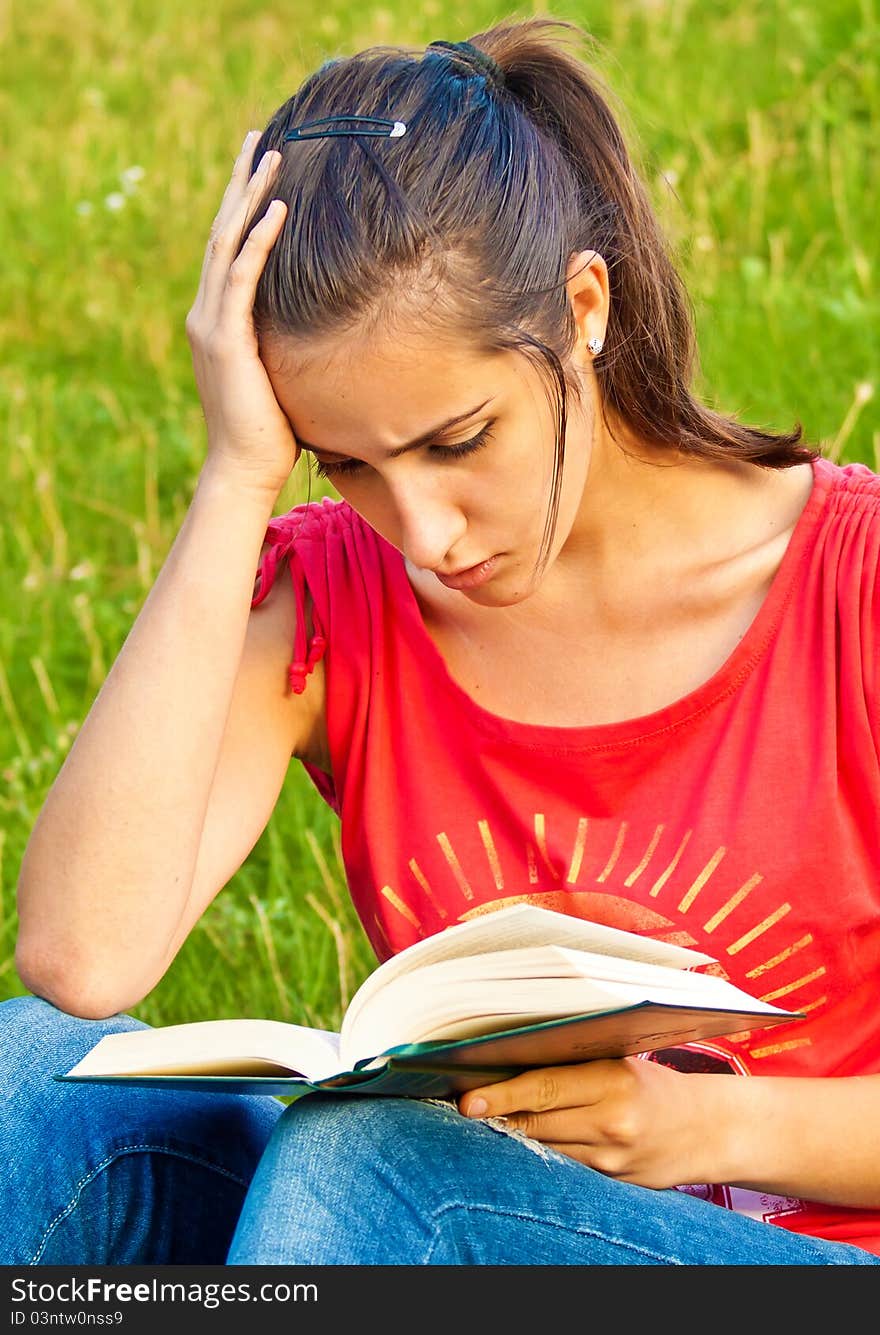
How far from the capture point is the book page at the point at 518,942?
1677mm

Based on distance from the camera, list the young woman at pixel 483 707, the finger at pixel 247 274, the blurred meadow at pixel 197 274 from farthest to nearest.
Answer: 1. the blurred meadow at pixel 197 274
2. the finger at pixel 247 274
3. the young woman at pixel 483 707

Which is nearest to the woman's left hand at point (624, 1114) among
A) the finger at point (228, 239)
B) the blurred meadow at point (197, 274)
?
the finger at point (228, 239)

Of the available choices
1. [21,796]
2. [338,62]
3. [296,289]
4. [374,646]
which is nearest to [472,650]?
[374,646]

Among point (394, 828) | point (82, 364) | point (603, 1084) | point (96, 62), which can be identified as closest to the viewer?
point (603, 1084)

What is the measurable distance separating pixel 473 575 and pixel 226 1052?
64 centimetres

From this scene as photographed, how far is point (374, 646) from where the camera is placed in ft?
7.79

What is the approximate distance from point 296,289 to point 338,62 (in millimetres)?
296

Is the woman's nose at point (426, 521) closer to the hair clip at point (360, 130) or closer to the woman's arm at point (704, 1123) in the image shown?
the hair clip at point (360, 130)

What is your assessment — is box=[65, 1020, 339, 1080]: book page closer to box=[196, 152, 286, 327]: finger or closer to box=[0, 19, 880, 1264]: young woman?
box=[0, 19, 880, 1264]: young woman

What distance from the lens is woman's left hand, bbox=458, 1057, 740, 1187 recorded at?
1822 mm

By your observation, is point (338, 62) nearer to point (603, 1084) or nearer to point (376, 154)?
point (376, 154)

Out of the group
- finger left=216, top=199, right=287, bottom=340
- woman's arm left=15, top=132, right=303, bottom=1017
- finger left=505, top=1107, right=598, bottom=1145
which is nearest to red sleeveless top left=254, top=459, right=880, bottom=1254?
woman's arm left=15, top=132, right=303, bottom=1017

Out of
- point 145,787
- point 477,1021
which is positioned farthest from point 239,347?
point 477,1021

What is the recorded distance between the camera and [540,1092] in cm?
182
